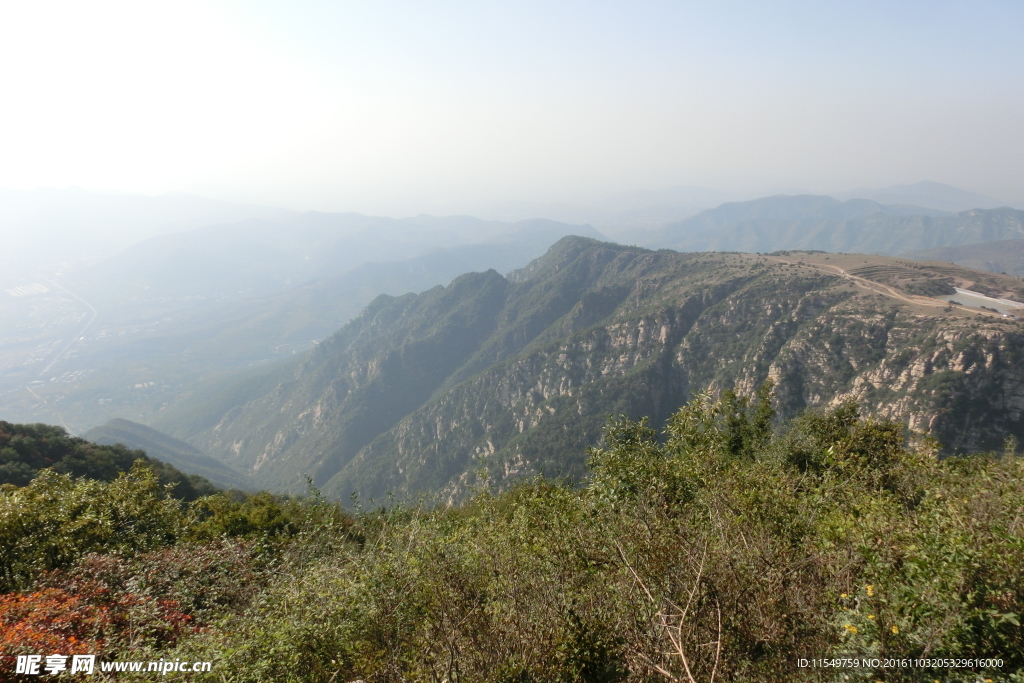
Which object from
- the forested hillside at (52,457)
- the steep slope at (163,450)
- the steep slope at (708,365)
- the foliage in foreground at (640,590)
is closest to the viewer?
the foliage in foreground at (640,590)

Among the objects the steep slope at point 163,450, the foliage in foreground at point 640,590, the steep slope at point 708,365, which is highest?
the foliage in foreground at point 640,590

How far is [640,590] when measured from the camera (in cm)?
888

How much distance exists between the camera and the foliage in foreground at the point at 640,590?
7.04m

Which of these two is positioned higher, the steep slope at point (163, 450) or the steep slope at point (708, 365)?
the steep slope at point (708, 365)

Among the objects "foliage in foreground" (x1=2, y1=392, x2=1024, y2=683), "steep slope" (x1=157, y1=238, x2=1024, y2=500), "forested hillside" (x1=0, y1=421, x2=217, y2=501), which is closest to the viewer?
"foliage in foreground" (x1=2, y1=392, x2=1024, y2=683)

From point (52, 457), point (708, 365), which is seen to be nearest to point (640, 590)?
point (52, 457)

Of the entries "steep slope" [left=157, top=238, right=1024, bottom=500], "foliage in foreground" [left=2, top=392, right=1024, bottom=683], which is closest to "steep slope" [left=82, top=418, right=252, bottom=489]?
"steep slope" [left=157, top=238, right=1024, bottom=500]

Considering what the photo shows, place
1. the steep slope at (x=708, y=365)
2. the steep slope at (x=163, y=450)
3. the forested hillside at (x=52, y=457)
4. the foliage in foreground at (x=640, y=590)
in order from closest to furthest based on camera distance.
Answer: the foliage in foreground at (x=640, y=590), the forested hillside at (x=52, y=457), the steep slope at (x=708, y=365), the steep slope at (x=163, y=450)

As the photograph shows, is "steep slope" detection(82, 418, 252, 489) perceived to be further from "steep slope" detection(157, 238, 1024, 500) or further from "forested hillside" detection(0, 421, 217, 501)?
"forested hillside" detection(0, 421, 217, 501)

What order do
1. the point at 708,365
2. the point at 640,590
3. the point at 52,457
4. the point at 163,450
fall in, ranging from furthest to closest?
the point at 163,450 < the point at 708,365 < the point at 52,457 < the point at 640,590

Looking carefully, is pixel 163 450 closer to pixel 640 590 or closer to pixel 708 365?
pixel 708 365

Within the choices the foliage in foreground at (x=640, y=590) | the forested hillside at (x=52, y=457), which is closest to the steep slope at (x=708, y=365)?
the foliage in foreground at (x=640, y=590)

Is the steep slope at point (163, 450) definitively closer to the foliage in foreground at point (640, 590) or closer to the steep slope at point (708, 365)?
the steep slope at point (708, 365)

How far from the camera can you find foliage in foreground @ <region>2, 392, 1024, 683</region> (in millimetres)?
7039
